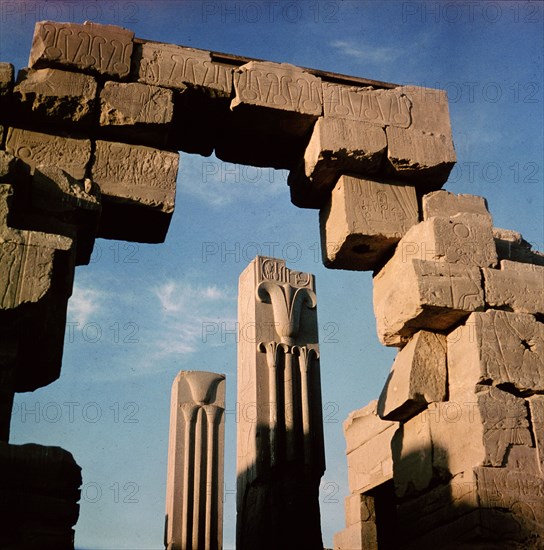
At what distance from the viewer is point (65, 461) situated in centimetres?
411

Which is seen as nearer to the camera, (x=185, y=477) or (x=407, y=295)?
(x=407, y=295)

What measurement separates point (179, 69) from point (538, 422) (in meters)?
4.02

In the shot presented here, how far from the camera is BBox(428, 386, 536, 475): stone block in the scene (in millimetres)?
5453

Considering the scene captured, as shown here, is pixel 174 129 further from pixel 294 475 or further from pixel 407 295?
pixel 294 475

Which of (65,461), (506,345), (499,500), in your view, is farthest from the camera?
(506,345)

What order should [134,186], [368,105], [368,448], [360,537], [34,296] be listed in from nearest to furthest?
[34,296] → [134,186] → [368,105] → [360,537] → [368,448]

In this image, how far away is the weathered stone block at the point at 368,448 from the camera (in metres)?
9.31

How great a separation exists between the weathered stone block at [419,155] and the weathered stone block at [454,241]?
61 cm

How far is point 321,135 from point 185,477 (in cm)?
535

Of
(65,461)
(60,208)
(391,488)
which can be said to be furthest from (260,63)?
(391,488)

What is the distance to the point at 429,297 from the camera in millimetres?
5941

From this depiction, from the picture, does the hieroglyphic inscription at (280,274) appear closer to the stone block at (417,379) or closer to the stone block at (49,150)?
the stone block at (417,379)

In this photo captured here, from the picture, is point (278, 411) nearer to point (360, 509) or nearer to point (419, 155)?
point (360, 509)

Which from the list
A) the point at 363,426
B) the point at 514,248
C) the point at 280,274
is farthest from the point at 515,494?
the point at 280,274
